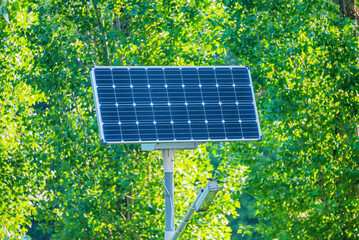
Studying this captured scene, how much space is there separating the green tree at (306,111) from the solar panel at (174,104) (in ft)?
10.9

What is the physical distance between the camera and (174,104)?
12070 mm

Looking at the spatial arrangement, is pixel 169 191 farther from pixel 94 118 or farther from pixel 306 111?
pixel 94 118

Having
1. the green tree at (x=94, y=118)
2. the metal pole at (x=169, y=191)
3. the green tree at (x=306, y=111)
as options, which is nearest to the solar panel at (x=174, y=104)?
the metal pole at (x=169, y=191)

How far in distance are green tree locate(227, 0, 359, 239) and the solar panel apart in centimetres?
331

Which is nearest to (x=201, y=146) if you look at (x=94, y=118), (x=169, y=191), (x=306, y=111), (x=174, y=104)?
(x=94, y=118)

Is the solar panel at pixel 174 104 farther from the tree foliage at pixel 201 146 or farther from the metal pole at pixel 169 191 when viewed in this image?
the tree foliage at pixel 201 146

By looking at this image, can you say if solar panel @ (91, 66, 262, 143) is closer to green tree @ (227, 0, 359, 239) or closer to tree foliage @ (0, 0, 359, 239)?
green tree @ (227, 0, 359, 239)

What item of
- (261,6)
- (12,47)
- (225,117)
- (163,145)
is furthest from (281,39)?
(12,47)

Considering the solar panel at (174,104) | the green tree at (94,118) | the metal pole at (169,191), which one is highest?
the solar panel at (174,104)

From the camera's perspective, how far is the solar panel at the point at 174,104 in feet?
37.7

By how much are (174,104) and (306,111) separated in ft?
15.5

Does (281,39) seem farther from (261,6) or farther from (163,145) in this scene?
(163,145)

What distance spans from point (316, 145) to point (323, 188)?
1056mm

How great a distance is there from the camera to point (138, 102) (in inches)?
473
